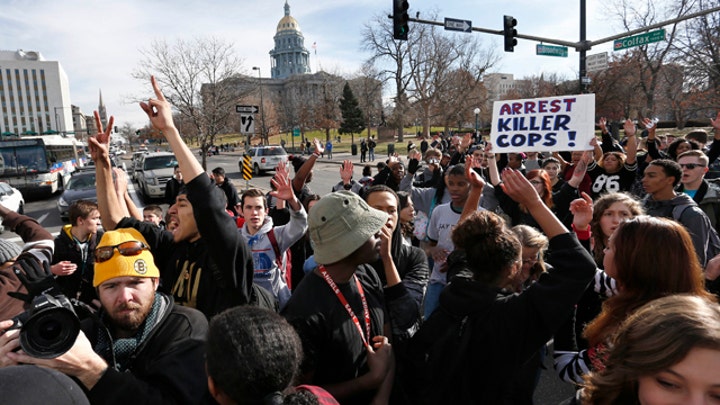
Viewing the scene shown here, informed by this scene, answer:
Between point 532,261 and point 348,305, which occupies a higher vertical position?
point 348,305

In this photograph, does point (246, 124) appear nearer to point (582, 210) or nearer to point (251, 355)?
point (582, 210)

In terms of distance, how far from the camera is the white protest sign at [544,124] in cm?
442

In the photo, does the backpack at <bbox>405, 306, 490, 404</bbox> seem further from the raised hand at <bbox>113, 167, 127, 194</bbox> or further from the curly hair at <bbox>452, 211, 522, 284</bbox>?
the raised hand at <bbox>113, 167, 127, 194</bbox>

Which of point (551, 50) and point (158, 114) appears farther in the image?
point (551, 50)

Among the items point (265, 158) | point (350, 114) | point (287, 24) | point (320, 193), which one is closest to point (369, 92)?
point (350, 114)

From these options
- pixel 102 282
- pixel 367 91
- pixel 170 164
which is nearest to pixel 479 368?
pixel 102 282

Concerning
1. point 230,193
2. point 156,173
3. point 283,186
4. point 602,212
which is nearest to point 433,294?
point 602,212

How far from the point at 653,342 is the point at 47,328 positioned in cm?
184

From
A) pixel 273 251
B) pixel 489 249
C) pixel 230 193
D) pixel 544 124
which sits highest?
pixel 544 124

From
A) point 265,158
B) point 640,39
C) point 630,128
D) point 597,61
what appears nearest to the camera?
point 630,128

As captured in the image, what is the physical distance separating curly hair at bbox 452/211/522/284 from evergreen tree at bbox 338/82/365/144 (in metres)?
59.5

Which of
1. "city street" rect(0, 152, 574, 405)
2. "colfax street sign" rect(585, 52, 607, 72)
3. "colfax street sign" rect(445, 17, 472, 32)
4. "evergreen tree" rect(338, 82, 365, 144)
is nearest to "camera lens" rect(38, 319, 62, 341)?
"city street" rect(0, 152, 574, 405)

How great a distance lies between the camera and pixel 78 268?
13.2ft

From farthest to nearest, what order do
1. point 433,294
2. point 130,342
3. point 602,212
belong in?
point 433,294
point 602,212
point 130,342
